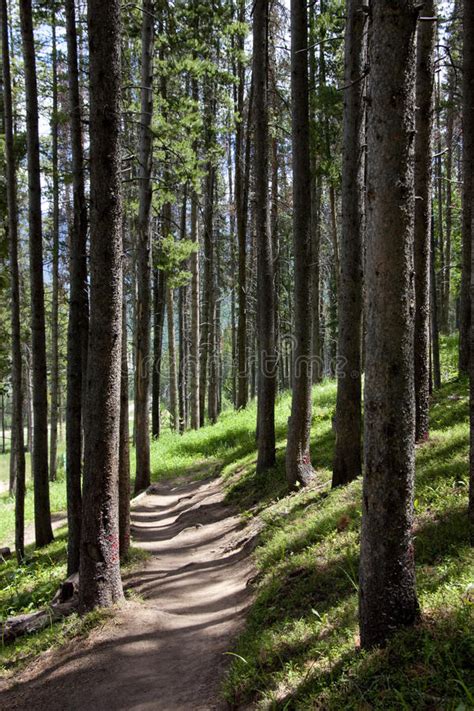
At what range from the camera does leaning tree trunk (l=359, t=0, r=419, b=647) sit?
3594 mm

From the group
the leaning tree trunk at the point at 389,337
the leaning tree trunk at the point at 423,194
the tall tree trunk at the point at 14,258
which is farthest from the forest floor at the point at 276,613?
the leaning tree trunk at the point at 423,194

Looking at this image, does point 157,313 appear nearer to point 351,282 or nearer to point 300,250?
point 300,250

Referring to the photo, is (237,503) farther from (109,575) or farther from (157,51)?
(157,51)

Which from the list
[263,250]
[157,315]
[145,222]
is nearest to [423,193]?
[263,250]

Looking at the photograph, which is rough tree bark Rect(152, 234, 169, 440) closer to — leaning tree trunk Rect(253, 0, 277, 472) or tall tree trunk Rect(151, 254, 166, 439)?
tall tree trunk Rect(151, 254, 166, 439)

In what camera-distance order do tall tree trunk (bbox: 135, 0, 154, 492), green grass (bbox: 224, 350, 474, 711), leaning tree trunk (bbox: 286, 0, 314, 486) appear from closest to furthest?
green grass (bbox: 224, 350, 474, 711) → leaning tree trunk (bbox: 286, 0, 314, 486) → tall tree trunk (bbox: 135, 0, 154, 492)

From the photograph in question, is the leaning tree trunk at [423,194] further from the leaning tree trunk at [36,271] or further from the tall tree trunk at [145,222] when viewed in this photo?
the leaning tree trunk at [36,271]

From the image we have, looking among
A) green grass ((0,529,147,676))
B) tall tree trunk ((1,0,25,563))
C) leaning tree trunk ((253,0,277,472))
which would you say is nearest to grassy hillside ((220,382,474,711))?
green grass ((0,529,147,676))

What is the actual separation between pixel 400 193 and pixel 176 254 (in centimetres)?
1149

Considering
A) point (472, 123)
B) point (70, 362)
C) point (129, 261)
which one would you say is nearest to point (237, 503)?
point (70, 362)

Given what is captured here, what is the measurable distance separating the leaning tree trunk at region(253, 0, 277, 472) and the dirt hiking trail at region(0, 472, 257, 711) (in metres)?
2.55

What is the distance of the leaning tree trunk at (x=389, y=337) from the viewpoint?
3.59 metres

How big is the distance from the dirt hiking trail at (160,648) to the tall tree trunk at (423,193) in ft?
11.6

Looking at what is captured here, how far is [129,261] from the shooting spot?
84.0 ft
